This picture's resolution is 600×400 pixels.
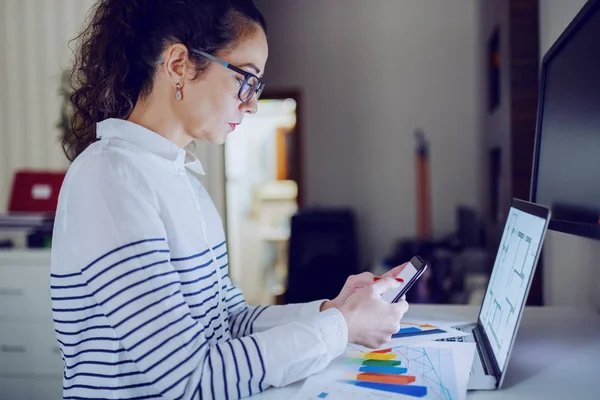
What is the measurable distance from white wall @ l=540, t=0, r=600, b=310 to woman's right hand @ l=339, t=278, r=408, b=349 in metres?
0.65

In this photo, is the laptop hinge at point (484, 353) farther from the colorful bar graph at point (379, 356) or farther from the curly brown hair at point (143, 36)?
the curly brown hair at point (143, 36)

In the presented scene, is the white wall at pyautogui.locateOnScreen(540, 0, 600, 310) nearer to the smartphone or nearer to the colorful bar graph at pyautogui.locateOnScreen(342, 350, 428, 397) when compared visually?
the smartphone

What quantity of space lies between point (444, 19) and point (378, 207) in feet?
5.14

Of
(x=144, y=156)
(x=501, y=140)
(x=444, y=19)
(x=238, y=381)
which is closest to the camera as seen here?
(x=238, y=381)

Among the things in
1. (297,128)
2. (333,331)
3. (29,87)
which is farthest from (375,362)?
(297,128)

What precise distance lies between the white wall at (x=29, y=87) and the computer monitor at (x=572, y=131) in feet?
7.91

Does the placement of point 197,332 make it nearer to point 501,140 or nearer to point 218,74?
point 218,74

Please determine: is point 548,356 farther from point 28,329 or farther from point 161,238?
point 28,329

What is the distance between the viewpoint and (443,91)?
177 inches

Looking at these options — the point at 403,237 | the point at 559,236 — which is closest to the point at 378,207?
the point at 403,237

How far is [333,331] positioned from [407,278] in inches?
8.7

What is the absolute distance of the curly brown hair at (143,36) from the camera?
3.17ft

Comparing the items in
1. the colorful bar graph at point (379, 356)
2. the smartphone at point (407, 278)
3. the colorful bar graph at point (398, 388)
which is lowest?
the colorful bar graph at point (379, 356)

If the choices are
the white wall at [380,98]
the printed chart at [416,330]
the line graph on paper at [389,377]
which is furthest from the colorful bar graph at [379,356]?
the white wall at [380,98]
